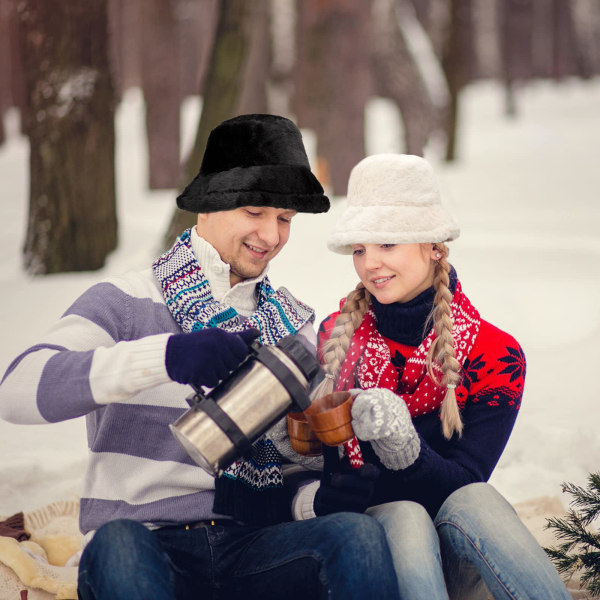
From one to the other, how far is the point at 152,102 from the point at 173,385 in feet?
35.5

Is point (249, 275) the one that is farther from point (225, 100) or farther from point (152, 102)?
point (152, 102)

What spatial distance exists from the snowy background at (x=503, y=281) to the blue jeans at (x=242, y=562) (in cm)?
180

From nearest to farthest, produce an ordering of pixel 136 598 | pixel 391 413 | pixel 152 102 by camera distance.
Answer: pixel 136 598, pixel 391 413, pixel 152 102

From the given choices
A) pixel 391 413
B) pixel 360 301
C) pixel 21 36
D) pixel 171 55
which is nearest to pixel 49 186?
pixel 21 36

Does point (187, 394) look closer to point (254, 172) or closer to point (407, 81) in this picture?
point (254, 172)

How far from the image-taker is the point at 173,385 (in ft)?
8.82

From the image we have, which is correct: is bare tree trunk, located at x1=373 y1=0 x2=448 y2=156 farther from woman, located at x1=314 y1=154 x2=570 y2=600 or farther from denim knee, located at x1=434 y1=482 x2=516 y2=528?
denim knee, located at x1=434 y1=482 x2=516 y2=528

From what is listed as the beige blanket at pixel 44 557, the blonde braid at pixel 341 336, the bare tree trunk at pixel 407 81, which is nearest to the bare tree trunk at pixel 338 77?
the bare tree trunk at pixel 407 81

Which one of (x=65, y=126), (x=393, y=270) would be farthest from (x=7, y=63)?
(x=393, y=270)

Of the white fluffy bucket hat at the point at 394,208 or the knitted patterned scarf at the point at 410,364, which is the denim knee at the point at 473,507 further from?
the white fluffy bucket hat at the point at 394,208

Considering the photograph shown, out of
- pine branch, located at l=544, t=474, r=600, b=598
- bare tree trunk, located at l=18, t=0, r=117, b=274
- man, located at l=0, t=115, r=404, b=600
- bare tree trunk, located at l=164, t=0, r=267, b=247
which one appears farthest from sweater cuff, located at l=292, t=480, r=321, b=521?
bare tree trunk, located at l=18, t=0, r=117, b=274

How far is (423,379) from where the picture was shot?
2918 mm

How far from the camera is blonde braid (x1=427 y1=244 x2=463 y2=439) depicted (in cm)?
280

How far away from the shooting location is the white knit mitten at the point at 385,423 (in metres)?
2.52
